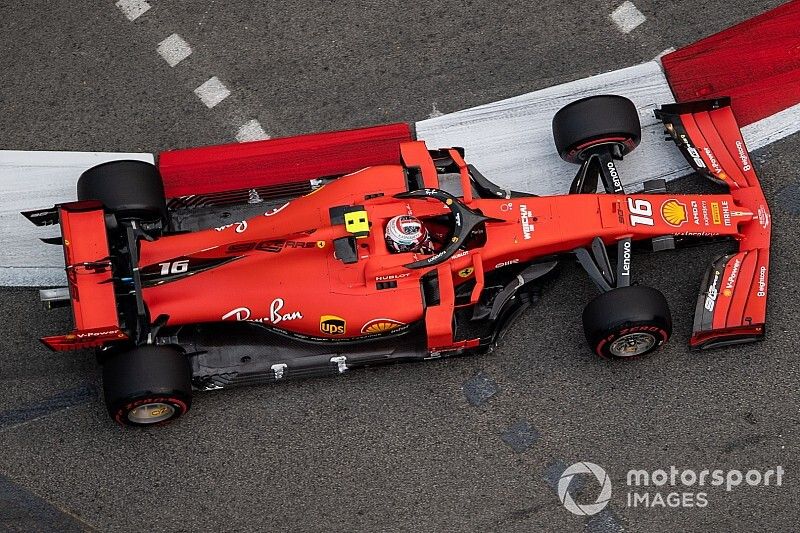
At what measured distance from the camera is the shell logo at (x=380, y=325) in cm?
677

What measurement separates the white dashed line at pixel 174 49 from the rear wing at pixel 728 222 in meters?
3.48

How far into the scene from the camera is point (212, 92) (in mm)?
7992

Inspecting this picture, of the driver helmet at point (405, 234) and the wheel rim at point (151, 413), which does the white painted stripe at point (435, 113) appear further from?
the wheel rim at point (151, 413)

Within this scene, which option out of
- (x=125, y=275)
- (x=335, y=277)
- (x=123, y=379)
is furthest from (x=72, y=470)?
(x=335, y=277)

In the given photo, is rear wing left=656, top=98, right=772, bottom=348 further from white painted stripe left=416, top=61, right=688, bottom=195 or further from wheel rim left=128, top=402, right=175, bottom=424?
wheel rim left=128, top=402, right=175, bottom=424

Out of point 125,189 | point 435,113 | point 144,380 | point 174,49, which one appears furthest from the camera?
point 174,49

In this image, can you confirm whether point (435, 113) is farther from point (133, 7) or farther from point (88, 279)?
point (88, 279)

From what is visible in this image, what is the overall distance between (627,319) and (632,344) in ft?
1.17

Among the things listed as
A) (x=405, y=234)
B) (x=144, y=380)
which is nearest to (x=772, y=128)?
(x=405, y=234)

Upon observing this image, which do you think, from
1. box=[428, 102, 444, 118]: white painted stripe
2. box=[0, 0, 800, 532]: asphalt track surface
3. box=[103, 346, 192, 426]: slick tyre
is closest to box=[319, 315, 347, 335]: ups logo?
box=[0, 0, 800, 532]: asphalt track surface

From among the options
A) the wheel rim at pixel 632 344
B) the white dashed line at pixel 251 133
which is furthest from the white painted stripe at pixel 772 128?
the white dashed line at pixel 251 133

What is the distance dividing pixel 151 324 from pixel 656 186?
3.39 meters

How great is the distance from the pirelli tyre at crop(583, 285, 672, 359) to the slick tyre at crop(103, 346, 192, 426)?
254 cm

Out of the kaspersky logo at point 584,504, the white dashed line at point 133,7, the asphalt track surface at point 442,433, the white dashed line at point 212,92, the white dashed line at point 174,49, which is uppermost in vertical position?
the white dashed line at point 133,7
